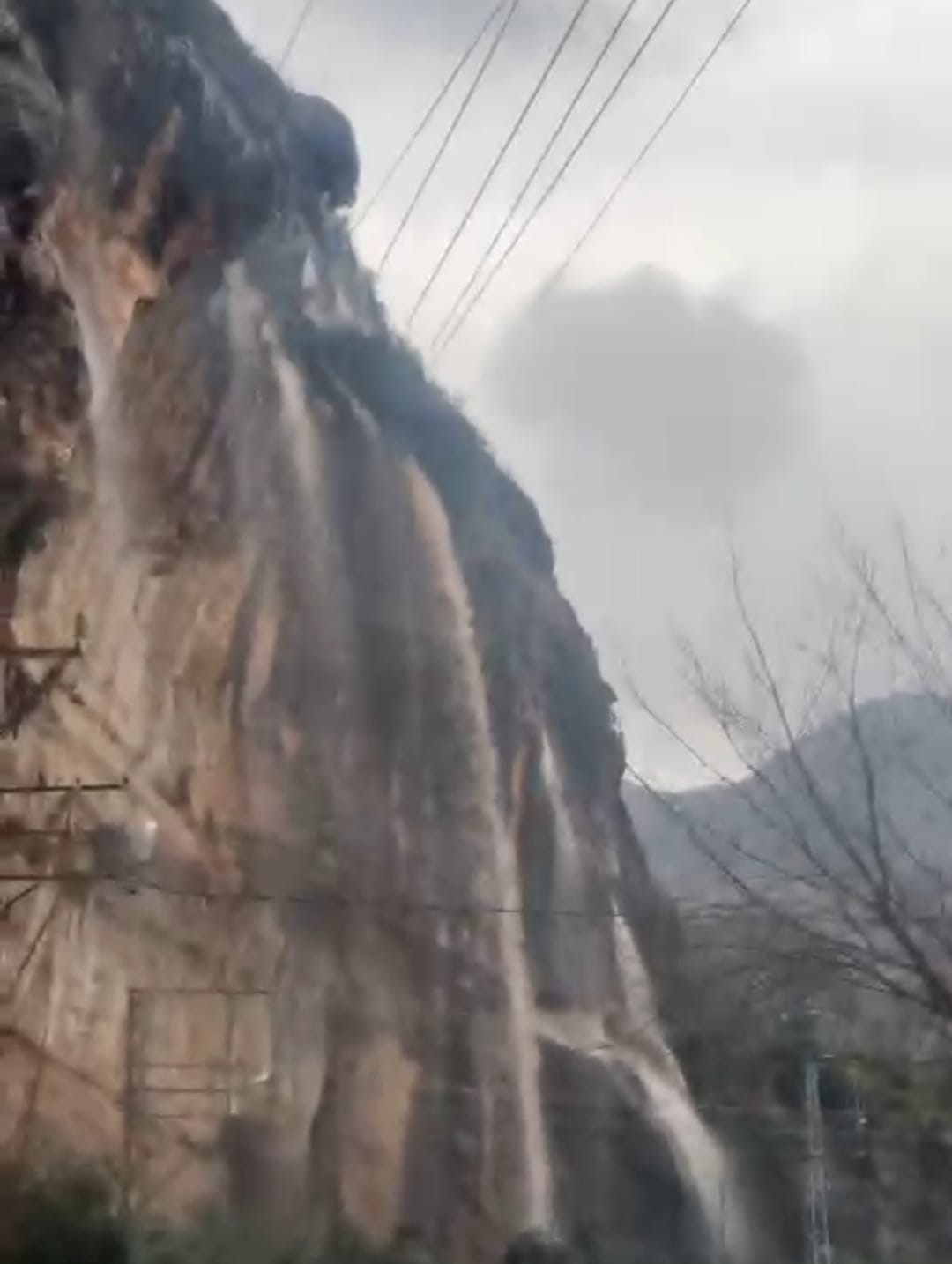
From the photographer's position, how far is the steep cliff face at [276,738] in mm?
16312

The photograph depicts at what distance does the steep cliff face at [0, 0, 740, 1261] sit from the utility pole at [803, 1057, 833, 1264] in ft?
4.36

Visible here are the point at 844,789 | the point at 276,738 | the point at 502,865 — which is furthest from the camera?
the point at 502,865

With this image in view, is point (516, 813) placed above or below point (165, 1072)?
above

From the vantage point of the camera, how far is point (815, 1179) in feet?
77.5

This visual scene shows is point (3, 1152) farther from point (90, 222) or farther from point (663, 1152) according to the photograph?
point (663, 1152)

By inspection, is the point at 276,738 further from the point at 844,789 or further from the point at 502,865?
the point at 844,789

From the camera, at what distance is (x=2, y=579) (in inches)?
613

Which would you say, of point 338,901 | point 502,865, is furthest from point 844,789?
point 502,865

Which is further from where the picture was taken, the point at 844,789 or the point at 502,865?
the point at 502,865

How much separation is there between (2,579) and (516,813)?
37.1 feet

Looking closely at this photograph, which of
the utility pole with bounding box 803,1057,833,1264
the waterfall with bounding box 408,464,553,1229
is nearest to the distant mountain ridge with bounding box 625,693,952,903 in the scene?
the utility pole with bounding box 803,1057,833,1264

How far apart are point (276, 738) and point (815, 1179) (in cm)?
840

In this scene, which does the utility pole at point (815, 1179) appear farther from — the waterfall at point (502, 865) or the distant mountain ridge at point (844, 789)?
the distant mountain ridge at point (844, 789)

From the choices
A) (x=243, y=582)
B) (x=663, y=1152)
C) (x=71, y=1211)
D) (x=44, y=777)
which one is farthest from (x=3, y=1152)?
(x=663, y=1152)
